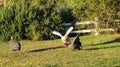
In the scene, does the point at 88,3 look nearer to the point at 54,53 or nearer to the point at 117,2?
the point at 117,2

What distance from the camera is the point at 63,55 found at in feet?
48.9

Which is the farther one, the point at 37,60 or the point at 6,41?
the point at 6,41

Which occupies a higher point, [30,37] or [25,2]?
[25,2]

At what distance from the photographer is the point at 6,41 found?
20734mm

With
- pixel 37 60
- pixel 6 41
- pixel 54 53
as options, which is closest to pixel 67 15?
pixel 6 41

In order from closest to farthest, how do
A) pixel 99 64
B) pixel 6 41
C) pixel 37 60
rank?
pixel 99 64
pixel 37 60
pixel 6 41

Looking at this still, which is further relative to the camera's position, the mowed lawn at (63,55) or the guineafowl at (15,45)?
the guineafowl at (15,45)

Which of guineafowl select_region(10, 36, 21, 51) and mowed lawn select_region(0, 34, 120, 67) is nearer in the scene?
mowed lawn select_region(0, 34, 120, 67)

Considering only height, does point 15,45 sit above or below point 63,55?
above

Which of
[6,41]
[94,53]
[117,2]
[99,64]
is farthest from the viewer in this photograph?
[6,41]

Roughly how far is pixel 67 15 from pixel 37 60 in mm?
9586

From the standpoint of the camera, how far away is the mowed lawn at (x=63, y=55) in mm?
12922

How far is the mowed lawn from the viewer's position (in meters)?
12.9

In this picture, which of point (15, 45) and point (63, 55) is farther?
point (15, 45)
